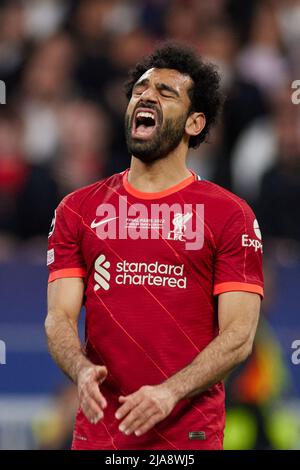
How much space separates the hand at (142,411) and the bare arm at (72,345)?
10 centimetres

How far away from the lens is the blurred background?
768cm

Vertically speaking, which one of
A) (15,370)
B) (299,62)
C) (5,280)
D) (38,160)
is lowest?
(15,370)

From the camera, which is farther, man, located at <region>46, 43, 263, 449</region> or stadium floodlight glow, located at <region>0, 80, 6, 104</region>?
stadium floodlight glow, located at <region>0, 80, 6, 104</region>

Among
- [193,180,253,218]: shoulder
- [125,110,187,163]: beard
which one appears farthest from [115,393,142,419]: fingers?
[125,110,187,163]: beard

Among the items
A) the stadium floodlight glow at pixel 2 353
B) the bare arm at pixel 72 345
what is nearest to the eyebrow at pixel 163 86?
the bare arm at pixel 72 345

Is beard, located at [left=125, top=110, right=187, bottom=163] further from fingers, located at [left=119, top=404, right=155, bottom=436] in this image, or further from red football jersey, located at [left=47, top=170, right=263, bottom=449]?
fingers, located at [left=119, top=404, right=155, bottom=436]

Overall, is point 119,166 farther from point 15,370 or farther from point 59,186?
point 15,370

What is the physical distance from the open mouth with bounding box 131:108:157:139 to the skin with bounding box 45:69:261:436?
0.03m

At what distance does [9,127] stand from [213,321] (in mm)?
4726

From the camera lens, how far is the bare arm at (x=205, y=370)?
4648 mm

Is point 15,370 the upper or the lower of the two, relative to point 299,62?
lower
